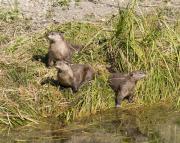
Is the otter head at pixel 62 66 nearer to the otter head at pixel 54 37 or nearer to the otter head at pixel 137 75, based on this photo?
the otter head at pixel 54 37

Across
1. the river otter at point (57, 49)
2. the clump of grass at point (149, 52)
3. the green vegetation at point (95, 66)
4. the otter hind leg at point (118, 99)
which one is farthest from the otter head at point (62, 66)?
the clump of grass at point (149, 52)

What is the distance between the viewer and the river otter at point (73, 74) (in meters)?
9.42

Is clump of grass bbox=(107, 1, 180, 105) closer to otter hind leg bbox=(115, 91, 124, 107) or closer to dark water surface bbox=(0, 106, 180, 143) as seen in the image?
otter hind leg bbox=(115, 91, 124, 107)

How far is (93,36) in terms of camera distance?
10508 mm

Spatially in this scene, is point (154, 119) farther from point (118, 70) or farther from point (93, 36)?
point (93, 36)

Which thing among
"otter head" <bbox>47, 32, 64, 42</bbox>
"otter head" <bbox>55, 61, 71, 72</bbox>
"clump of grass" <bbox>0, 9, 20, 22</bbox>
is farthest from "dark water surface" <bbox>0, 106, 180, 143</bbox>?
"clump of grass" <bbox>0, 9, 20, 22</bbox>

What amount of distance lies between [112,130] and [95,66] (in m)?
1.64

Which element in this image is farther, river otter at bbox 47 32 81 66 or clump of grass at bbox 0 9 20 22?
clump of grass at bbox 0 9 20 22

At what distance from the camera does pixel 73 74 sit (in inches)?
374

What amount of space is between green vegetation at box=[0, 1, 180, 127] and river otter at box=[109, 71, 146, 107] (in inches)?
3.3

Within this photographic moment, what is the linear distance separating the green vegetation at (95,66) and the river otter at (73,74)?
0.34 feet

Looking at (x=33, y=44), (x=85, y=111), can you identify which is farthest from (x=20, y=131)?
(x=33, y=44)

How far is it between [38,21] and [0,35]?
96 cm

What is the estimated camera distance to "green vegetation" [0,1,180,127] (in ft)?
29.9
